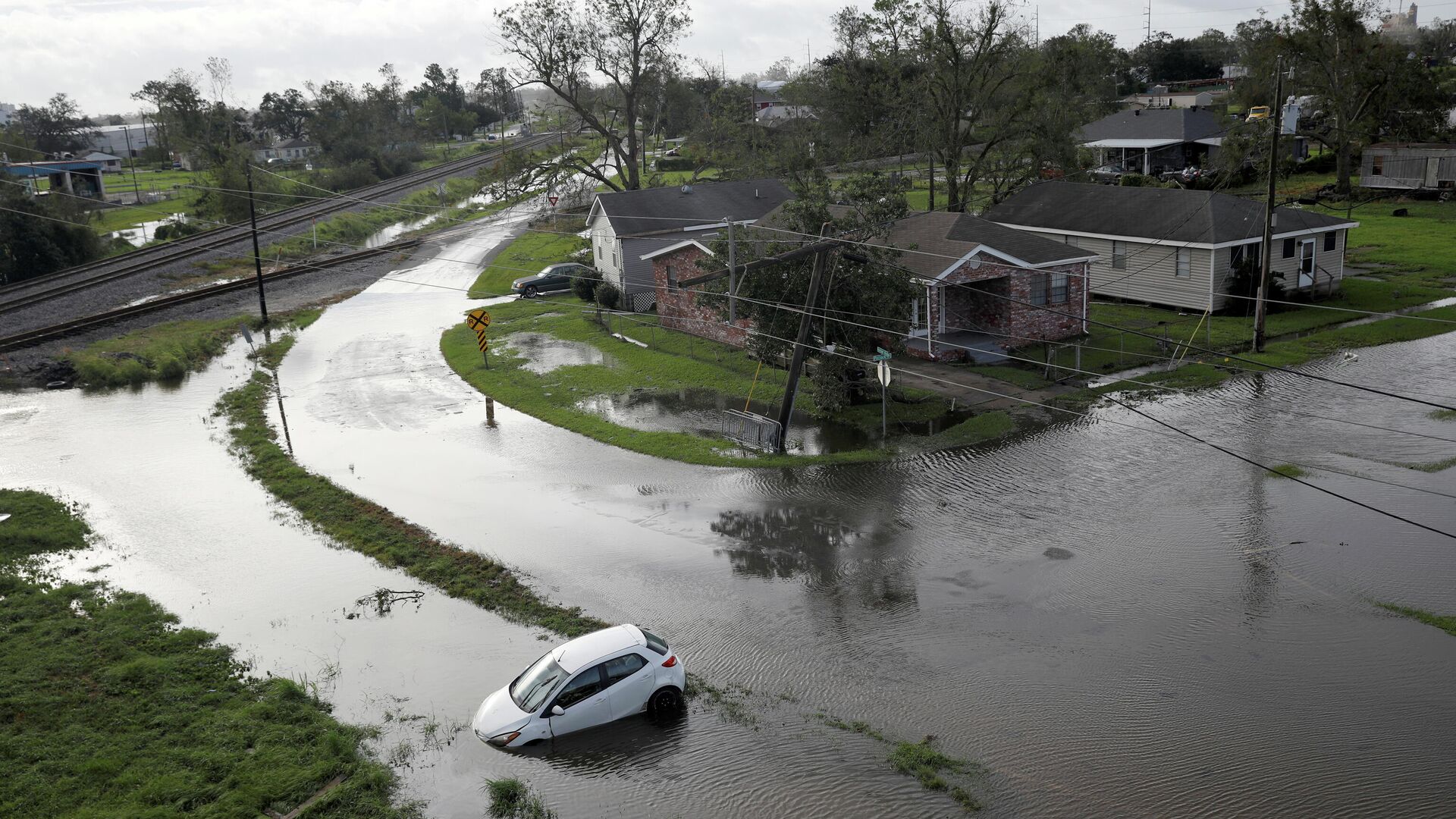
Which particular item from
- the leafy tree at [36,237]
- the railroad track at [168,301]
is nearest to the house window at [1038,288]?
the railroad track at [168,301]

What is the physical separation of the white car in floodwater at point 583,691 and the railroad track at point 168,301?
36.5 m

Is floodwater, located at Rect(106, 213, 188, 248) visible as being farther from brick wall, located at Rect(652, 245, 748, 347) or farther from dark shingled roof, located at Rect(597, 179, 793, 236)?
brick wall, located at Rect(652, 245, 748, 347)

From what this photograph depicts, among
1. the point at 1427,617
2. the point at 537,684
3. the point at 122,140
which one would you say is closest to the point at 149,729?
the point at 537,684

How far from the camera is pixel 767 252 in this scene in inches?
1189

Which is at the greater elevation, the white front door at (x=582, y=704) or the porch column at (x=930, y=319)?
the porch column at (x=930, y=319)

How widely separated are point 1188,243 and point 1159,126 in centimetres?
4229

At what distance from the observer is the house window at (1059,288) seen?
3584cm

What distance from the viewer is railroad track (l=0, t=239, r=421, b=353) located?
42.3 meters

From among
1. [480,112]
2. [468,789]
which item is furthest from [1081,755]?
[480,112]

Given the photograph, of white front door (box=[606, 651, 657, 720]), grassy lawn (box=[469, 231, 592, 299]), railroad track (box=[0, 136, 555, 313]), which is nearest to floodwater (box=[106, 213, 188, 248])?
railroad track (box=[0, 136, 555, 313])

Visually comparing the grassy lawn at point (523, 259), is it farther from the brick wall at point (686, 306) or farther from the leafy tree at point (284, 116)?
the leafy tree at point (284, 116)

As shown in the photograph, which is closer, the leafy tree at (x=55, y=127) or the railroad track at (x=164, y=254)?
the railroad track at (x=164, y=254)

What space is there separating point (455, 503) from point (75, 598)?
7.82 metres

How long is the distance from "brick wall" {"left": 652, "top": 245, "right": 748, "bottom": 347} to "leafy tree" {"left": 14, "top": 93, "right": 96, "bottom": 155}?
385 ft
